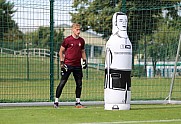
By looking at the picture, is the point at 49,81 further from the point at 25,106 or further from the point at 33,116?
the point at 33,116

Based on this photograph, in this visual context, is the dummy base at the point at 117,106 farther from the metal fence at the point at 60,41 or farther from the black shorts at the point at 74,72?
the metal fence at the point at 60,41

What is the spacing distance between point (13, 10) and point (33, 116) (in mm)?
5132

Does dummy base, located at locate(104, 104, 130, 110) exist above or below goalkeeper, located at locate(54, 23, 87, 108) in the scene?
below

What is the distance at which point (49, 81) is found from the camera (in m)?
16.1

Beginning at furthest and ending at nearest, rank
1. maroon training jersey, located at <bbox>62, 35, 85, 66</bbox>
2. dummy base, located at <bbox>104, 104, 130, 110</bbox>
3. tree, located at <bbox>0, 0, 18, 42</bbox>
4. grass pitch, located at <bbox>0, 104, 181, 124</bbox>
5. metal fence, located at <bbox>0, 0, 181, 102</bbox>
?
tree, located at <bbox>0, 0, 18, 42</bbox> → metal fence, located at <bbox>0, 0, 181, 102</bbox> → maroon training jersey, located at <bbox>62, 35, 85, 66</bbox> → dummy base, located at <bbox>104, 104, 130, 110</bbox> → grass pitch, located at <bbox>0, 104, 181, 124</bbox>

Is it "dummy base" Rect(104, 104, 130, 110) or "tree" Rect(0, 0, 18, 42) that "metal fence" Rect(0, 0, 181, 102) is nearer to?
"tree" Rect(0, 0, 18, 42)

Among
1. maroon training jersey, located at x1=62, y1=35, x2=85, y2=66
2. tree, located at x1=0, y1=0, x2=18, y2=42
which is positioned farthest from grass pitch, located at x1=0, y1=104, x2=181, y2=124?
tree, located at x1=0, y1=0, x2=18, y2=42

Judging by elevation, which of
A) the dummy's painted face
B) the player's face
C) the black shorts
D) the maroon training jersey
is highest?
the dummy's painted face

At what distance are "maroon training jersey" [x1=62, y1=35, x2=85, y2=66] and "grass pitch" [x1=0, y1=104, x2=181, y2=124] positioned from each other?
1211mm

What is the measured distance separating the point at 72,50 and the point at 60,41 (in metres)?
4.75

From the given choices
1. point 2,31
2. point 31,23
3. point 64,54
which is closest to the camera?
point 64,54

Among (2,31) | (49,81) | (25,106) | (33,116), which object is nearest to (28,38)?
(2,31)

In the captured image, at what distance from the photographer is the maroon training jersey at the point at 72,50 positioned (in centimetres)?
1348

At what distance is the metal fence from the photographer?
15.6 meters
